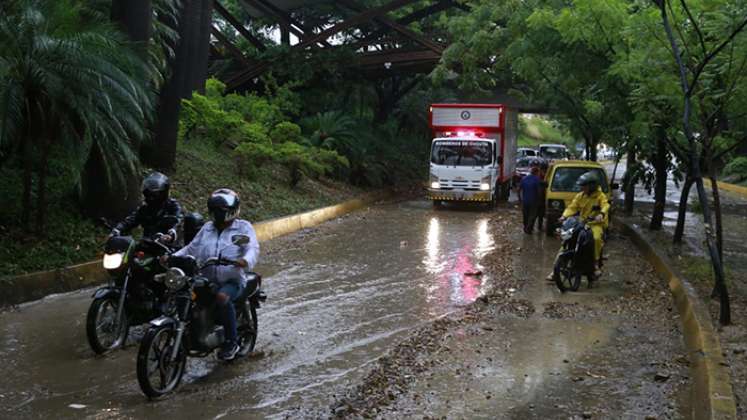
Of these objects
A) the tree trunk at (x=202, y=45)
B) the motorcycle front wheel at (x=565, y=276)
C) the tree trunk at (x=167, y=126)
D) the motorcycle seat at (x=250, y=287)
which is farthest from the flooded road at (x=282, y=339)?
the tree trunk at (x=202, y=45)

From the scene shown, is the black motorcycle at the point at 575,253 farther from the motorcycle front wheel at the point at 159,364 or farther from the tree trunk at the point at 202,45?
the tree trunk at the point at 202,45

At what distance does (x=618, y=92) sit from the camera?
1598cm

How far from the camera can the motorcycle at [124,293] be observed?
7.00 metres

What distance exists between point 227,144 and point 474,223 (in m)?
7.67

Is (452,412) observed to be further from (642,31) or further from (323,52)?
(323,52)

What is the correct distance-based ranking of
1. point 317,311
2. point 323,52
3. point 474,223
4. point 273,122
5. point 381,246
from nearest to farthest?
point 317,311, point 381,246, point 474,223, point 273,122, point 323,52

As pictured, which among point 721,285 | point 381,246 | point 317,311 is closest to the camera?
point 721,285

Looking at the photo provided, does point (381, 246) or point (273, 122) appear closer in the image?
point (381, 246)

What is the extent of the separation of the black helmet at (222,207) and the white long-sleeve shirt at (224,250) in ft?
0.39

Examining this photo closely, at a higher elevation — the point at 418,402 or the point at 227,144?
the point at 227,144

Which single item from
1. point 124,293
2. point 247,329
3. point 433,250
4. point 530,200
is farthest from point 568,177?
point 124,293

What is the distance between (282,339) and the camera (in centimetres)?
805

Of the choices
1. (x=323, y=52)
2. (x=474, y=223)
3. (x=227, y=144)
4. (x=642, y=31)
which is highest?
(x=323, y=52)

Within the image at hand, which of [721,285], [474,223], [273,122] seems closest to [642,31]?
[721,285]
